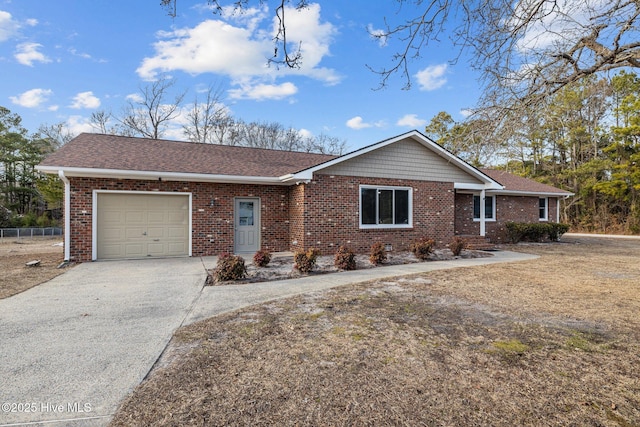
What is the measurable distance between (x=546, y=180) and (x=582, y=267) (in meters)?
21.9

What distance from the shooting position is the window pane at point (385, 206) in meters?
12.0

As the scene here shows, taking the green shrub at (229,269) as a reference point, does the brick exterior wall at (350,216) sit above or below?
above

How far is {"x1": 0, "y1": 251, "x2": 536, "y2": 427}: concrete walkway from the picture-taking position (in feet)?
8.32

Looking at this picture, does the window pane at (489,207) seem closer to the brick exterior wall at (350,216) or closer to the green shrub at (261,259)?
the brick exterior wall at (350,216)

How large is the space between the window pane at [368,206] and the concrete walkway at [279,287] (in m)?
2.61

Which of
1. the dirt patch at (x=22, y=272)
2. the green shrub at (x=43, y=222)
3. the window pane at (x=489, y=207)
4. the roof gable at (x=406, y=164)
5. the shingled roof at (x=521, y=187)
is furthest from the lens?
the green shrub at (x=43, y=222)

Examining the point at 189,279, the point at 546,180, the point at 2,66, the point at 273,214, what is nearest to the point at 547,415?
the point at 189,279

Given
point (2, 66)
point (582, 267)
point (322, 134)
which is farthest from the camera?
point (322, 134)

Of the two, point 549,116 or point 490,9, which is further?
point 549,116

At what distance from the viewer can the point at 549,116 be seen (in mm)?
5055

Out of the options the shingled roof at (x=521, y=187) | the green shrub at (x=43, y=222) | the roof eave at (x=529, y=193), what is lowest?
the green shrub at (x=43, y=222)

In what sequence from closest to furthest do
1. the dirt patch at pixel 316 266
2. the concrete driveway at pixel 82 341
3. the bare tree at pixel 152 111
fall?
the concrete driveway at pixel 82 341
the dirt patch at pixel 316 266
the bare tree at pixel 152 111

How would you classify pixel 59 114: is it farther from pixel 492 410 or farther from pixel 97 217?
pixel 492 410

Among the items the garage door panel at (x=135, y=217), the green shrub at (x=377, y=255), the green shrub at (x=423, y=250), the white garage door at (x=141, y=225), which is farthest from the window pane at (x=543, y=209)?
the garage door panel at (x=135, y=217)
